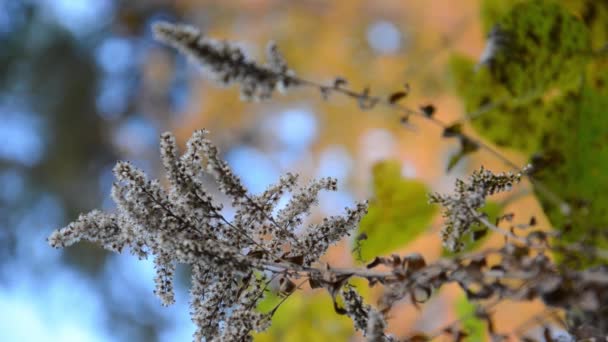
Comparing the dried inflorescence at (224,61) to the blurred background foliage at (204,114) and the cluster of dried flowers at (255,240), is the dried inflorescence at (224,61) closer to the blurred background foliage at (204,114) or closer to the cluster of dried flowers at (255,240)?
the cluster of dried flowers at (255,240)

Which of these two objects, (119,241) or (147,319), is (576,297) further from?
(147,319)

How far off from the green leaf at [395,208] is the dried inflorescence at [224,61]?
32 centimetres

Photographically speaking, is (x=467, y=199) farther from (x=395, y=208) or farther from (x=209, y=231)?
(x=395, y=208)

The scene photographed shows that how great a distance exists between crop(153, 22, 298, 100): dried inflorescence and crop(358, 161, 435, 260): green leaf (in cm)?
32

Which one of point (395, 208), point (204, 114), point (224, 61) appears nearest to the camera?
point (224, 61)

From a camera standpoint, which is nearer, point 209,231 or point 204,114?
point 209,231

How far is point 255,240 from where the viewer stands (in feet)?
1.09

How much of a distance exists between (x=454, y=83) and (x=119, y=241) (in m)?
0.45

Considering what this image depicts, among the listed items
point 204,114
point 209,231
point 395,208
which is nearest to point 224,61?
point 209,231

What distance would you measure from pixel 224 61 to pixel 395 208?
0.37 metres

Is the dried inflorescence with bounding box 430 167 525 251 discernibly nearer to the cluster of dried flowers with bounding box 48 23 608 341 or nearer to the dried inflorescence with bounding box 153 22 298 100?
the cluster of dried flowers with bounding box 48 23 608 341

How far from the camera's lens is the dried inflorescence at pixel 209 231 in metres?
0.29

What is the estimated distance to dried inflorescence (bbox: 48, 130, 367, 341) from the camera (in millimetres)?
286

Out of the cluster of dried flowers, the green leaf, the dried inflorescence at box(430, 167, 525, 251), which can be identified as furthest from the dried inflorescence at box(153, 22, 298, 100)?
the green leaf
